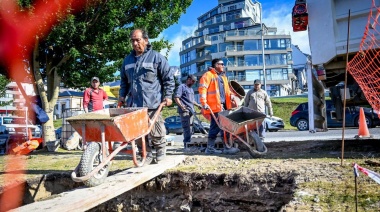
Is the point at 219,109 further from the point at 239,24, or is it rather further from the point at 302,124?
the point at 239,24

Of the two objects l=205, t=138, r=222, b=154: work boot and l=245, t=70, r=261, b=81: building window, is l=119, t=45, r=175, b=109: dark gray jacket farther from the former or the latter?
l=245, t=70, r=261, b=81: building window

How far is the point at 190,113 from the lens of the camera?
7.50 m

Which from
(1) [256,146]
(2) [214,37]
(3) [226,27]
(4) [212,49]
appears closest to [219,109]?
(1) [256,146]

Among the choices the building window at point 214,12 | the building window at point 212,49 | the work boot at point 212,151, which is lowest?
the work boot at point 212,151

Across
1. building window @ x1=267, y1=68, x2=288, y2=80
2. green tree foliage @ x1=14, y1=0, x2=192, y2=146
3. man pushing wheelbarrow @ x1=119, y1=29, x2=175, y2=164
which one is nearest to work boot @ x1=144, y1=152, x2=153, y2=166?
man pushing wheelbarrow @ x1=119, y1=29, x2=175, y2=164

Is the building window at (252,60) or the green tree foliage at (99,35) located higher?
the building window at (252,60)

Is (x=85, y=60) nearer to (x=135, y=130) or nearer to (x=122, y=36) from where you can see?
(x=122, y=36)

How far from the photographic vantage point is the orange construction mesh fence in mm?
4129

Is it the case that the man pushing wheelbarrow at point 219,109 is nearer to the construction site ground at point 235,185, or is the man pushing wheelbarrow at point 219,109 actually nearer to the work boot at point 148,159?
the construction site ground at point 235,185

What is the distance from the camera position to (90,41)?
964cm

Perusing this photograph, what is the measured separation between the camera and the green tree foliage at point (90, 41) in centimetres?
908

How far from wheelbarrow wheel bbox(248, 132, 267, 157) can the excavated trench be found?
4.92ft

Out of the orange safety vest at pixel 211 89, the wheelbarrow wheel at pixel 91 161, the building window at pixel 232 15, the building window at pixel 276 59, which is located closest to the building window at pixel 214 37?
the building window at pixel 276 59

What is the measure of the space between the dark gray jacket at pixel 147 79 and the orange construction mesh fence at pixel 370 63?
2785 mm
